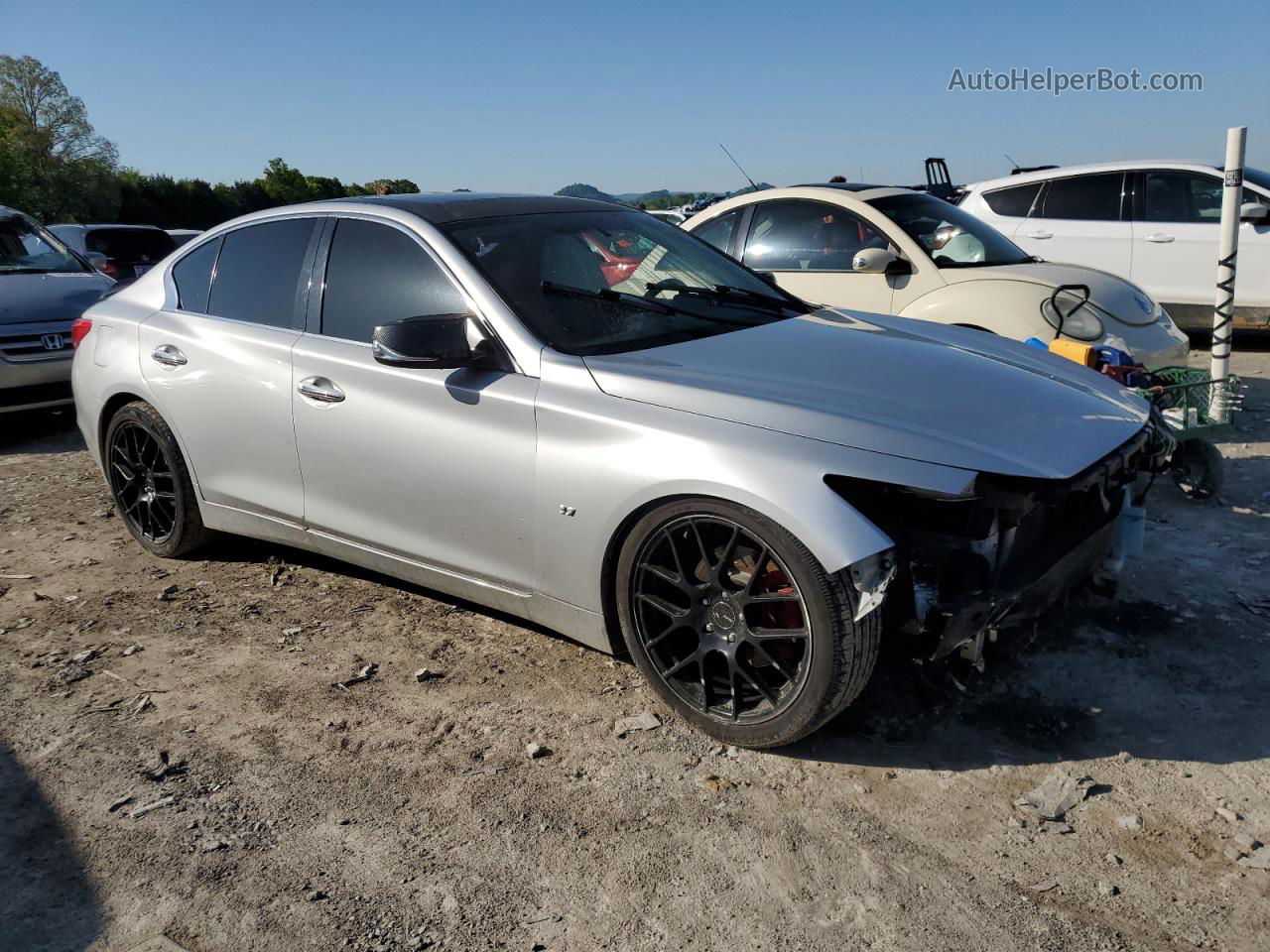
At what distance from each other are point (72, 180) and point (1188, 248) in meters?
56.1

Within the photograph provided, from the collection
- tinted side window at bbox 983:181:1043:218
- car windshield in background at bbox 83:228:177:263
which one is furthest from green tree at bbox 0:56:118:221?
tinted side window at bbox 983:181:1043:218

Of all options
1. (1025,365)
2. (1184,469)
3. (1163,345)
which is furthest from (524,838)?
(1163,345)

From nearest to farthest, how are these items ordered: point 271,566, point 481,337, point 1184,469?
point 481,337
point 271,566
point 1184,469

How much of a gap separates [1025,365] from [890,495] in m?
1.12

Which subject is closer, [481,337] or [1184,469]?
[481,337]

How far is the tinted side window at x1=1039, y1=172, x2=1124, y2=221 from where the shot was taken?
1018 centimetres

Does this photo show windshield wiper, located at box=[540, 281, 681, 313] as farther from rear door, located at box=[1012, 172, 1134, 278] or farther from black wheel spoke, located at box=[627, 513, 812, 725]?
rear door, located at box=[1012, 172, 1134, 278]

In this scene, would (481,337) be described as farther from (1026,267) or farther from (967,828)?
(1026,267)

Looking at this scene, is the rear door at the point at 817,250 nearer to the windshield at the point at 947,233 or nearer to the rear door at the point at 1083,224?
the windshield at the point at 947,233

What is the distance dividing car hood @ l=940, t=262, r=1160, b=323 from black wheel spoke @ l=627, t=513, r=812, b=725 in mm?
4001

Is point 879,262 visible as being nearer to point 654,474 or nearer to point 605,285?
point 605,285

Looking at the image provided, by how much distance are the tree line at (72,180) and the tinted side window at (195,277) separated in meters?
44.5

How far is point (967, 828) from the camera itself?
2.84m

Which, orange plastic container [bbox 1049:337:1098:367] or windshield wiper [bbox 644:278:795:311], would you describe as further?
orange plastic container [bbox 1049:337:1098:367]
